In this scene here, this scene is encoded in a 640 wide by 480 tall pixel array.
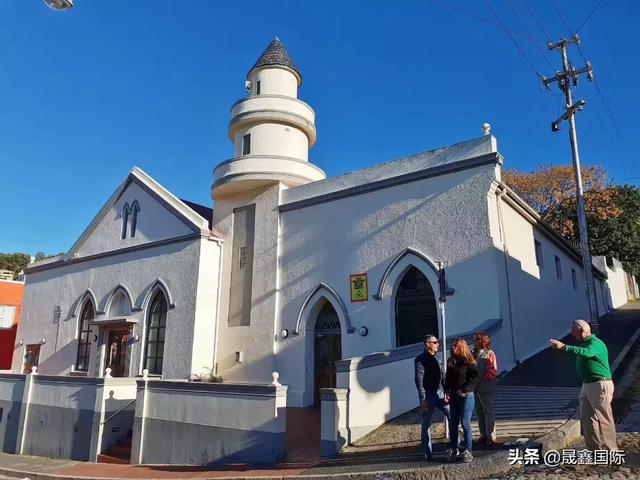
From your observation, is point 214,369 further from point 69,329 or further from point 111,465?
point 69,329

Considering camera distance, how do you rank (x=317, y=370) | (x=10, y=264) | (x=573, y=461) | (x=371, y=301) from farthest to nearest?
(x=10, y=264), (x=317, y=370), (x=371, y=301), (x=573, y=461)

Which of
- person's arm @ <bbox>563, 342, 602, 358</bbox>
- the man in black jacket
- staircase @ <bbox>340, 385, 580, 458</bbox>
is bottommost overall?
staircase @ <bbox>340, 385, 580, 458</bbox>

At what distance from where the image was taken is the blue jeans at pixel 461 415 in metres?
6.33

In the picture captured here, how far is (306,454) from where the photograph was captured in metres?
9.05

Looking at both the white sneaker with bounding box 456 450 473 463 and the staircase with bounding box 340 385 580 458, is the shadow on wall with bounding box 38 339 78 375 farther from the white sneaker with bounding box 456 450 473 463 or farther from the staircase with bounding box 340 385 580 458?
the white sneaker with bounding box 456 450 473 463

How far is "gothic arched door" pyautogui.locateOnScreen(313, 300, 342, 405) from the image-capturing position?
47.2 feet

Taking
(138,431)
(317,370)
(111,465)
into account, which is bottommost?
(111,465)

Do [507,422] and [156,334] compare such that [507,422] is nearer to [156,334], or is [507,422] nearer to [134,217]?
[156,334]

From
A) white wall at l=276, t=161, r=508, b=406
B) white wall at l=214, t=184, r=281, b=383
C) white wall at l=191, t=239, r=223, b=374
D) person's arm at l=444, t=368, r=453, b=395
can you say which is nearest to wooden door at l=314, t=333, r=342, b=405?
white wall at l=276, t=161, r=508, b=406

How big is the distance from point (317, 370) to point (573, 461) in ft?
31.0

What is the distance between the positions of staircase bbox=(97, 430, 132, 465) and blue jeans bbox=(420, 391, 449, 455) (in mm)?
8707

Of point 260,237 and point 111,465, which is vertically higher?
point 260,237

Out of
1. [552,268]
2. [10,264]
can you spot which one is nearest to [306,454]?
[552,268]

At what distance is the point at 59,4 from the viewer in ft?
21.0
